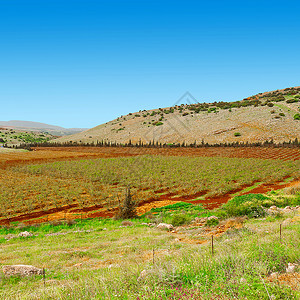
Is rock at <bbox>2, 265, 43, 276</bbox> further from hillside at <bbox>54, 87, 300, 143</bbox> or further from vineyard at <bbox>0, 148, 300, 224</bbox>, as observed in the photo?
hillside at <bbox>54, 87, 300, 143</bbox>

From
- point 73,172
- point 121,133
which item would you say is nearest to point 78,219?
point 73,172

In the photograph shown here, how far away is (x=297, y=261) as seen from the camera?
5.38 m

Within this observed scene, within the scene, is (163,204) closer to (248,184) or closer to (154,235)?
(154,235)

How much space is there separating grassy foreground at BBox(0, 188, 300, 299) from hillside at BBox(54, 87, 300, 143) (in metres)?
58.1

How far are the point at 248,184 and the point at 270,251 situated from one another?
17.7 m

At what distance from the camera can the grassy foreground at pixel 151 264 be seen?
444 centimetres

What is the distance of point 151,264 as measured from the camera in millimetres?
5875

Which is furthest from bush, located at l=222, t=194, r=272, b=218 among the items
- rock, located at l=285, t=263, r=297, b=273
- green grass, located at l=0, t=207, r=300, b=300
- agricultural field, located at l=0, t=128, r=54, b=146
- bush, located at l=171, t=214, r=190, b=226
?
agricultural field, located at l=0, t=128, r=54, b=146

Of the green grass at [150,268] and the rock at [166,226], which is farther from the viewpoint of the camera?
the rock at [166,226]

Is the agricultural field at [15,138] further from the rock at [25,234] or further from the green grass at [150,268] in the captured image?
the green grass at [150,268]

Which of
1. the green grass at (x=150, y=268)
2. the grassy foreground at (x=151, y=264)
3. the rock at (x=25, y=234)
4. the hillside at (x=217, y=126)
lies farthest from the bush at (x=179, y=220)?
the hillside at (x=217, y=126)

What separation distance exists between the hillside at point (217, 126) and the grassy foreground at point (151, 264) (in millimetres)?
58143

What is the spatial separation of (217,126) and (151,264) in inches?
2889

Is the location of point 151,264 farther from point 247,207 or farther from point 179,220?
point 247,207
